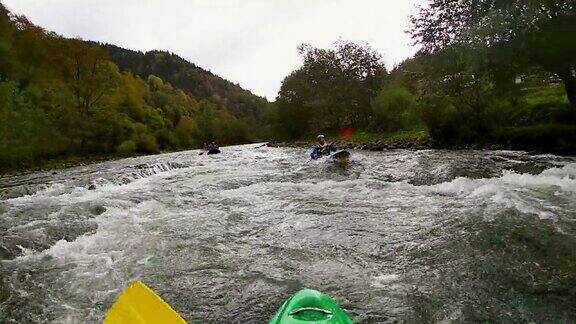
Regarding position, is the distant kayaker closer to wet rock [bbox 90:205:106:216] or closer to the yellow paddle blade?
wet rock [bbox 90:205:106:216]

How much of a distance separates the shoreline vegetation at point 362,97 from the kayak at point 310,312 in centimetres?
986

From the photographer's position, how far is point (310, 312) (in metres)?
2.84

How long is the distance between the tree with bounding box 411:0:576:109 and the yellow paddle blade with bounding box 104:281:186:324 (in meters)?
10.4

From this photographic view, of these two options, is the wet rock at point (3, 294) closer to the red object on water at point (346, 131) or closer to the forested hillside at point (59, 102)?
the forested hillside at point (59, 102)

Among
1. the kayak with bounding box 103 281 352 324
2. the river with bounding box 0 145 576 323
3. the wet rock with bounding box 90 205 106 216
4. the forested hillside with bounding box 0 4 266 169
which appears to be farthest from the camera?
the forested hillside with bounding box 0 4 266 169

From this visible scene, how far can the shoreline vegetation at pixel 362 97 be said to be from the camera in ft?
37.3

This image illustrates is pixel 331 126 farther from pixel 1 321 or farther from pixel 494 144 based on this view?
pixel 1 321

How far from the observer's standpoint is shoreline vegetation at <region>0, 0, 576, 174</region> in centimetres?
1138

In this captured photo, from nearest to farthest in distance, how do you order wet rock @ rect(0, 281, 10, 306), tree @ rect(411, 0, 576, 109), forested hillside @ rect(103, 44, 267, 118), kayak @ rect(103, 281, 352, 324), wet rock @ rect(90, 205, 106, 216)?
kayak @ rect(103, 281, 352, 324)
wet rock @ rect(0, 281, 10, 306)
wet rock @ rect(90, 205, 106, 216)
tree @ rect(411, 0, 576, 109)
forested hillside @ rect(103, 44, 267, 118)

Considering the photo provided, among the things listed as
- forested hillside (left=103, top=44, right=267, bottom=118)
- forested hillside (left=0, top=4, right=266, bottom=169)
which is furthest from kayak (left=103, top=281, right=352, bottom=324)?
forested hillside (left=103, top=44, right=267, bottom=118)

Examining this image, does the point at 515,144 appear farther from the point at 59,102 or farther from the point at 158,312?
the point at 59,102

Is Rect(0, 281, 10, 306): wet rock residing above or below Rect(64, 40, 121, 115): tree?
below

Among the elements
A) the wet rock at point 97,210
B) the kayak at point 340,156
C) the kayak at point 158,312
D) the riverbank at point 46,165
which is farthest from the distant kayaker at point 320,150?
Answer: the riverbank at point 46,165

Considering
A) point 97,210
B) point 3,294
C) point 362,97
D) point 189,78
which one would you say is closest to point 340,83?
point 362,97
